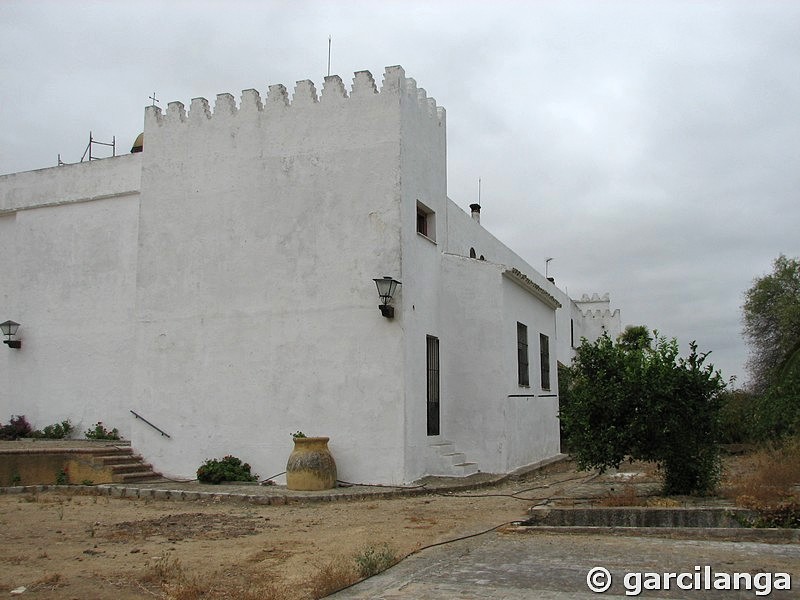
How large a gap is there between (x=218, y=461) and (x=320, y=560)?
704 centimetres

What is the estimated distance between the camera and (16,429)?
53.1ft

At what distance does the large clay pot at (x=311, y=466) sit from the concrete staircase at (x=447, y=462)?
189 cm

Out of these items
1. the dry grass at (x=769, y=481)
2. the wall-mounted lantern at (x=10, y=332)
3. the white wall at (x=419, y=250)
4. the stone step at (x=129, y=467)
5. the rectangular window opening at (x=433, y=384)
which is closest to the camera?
the dry grass at (x=769, y=481)

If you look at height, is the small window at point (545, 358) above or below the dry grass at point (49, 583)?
above

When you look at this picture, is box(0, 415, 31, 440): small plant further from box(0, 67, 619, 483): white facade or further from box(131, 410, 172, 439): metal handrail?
box(131, 410, 172, 439): metal handrail

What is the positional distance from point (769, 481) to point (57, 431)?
13.8 m

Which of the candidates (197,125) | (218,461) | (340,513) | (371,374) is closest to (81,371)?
(218,461)

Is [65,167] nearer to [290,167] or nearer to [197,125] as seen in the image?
[197,125]

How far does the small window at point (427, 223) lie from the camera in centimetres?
1423

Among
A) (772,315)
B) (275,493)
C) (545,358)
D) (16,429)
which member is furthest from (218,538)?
(772,315)

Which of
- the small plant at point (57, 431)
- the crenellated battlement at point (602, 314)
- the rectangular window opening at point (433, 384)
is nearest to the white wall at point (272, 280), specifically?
the rectangular window opening at point (433, 384)

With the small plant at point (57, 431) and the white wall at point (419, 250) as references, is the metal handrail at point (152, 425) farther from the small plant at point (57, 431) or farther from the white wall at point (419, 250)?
the white wall at point (419, 250)

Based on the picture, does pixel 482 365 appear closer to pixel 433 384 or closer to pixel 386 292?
pixel 433 384

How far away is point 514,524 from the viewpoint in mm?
A: 8344
